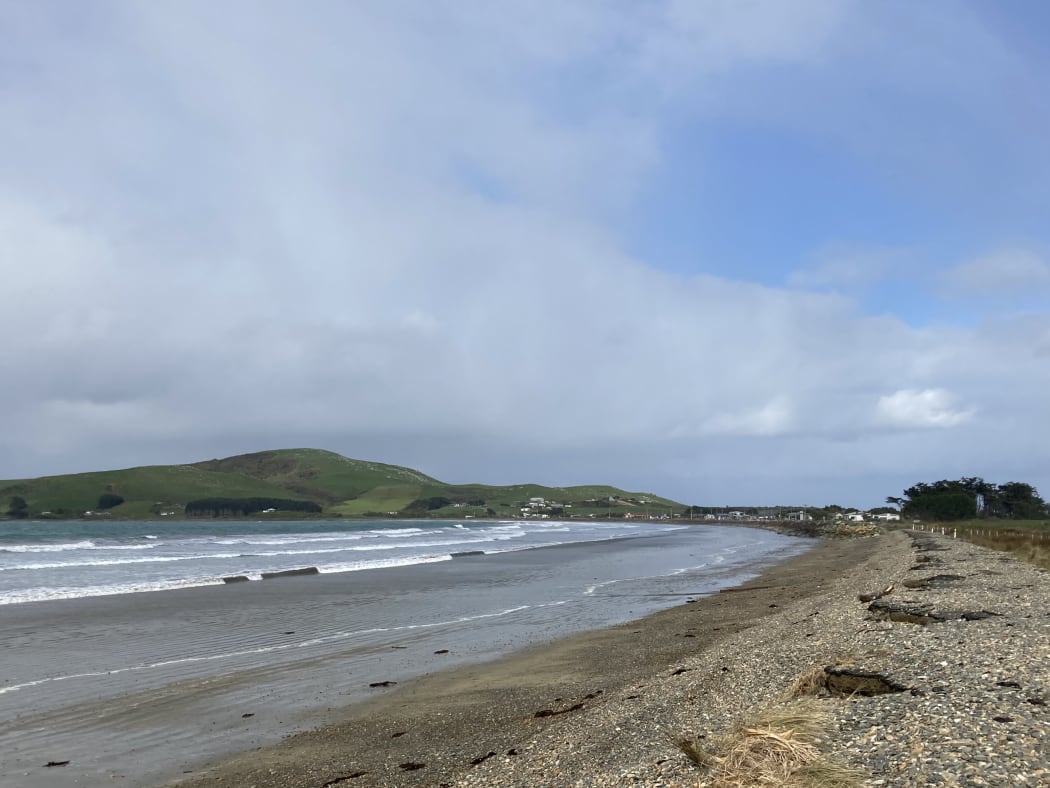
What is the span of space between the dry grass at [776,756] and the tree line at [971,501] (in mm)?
120793

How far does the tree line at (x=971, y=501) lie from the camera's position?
113438mm

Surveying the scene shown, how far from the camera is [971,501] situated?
114 metres

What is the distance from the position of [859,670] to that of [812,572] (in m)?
31.3

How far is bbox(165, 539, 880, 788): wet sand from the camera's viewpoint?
9.70 metres

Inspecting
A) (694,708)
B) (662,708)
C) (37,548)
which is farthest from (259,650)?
(37,548)

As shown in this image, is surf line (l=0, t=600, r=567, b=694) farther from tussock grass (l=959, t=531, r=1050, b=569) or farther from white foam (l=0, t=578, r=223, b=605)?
tussock grass (l=959, t=531, r=1050, b=569)

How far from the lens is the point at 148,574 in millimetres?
40375

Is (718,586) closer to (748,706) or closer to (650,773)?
(748,706)

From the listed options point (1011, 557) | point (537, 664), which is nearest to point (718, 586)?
point (1011, 557)

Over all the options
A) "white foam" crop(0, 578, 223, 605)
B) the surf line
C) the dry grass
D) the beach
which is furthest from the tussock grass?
"white foam" crop(0, 578, 223, 605)

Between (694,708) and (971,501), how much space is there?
12458 cm

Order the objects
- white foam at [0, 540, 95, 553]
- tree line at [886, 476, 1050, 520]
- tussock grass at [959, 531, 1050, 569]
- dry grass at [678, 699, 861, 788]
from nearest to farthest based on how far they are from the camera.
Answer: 1. dry grass at [678, 699, 861, 788]
2. tussock grass at [959, 531, 1050, 569]
3. white foam at [0, 540, 95, 553]
4. tree line at [886, 476, 1050, 520]

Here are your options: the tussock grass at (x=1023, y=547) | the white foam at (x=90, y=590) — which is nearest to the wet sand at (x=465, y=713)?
the tussock grass at (x=1023, y=547)

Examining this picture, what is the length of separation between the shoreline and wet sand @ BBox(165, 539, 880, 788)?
0.04 metres
